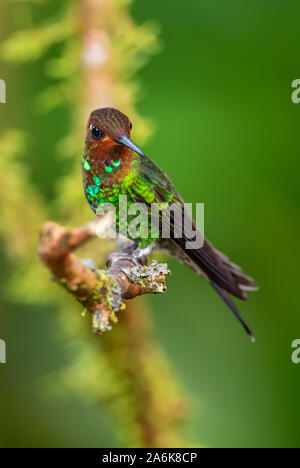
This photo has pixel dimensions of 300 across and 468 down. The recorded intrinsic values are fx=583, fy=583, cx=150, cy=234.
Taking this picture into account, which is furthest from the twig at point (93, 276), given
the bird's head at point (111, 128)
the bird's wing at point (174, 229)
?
the bird's wing at point (174, 229)

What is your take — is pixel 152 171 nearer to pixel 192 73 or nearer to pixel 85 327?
pixel 85 327

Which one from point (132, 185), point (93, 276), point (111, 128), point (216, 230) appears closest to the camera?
point (93, 276)

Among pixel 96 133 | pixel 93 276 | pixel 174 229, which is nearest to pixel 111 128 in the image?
pixel 96 133

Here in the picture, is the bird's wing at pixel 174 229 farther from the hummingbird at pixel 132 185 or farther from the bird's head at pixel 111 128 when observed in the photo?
the bird's head at pixel 111 128

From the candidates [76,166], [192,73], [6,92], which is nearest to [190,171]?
[192,73]

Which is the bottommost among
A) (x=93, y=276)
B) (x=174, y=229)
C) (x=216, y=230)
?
(x=93, y=276)

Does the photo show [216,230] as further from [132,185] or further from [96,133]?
[96,133]
